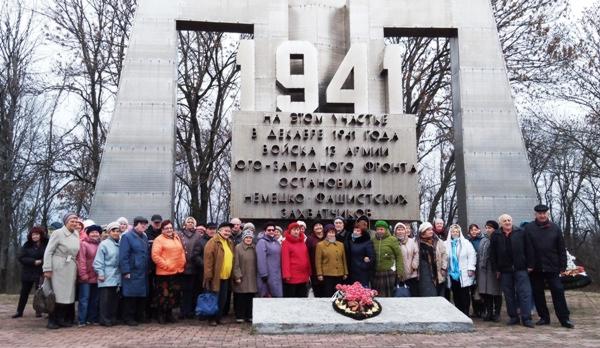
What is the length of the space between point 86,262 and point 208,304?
1.88 metres

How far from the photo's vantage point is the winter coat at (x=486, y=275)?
9227 millimetres

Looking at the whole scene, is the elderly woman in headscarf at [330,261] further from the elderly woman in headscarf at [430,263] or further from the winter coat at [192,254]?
the winter coat at [192,254]

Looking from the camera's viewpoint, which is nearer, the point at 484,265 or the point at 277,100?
the point at 484,265

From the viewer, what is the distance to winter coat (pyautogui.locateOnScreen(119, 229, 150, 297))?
8.59 metres

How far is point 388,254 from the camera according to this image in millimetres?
9156

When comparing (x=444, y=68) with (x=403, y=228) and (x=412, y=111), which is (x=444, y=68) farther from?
(x=403, y=228)

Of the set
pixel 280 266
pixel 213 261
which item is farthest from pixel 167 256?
pixel 280 266

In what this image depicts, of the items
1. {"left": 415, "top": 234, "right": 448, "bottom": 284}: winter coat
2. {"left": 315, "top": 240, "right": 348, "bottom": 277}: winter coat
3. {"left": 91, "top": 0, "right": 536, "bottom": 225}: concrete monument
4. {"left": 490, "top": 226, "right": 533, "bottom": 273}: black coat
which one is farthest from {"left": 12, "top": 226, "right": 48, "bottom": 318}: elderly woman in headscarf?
{"left": 490, "top": 226, "right": 533, "bottom": 273}: black coat

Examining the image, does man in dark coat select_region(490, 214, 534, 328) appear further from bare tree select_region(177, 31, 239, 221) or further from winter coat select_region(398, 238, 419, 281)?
bare tree select_region(177, 31, 239, 221)

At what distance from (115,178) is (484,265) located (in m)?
7.03

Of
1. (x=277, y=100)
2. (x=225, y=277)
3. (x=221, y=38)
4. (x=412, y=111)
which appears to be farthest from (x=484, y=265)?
(x=221, y=38)

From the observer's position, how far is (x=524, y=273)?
8.72m

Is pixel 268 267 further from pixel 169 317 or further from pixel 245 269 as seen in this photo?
pixel 169 317

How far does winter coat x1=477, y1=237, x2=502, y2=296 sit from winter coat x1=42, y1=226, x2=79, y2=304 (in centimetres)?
605
